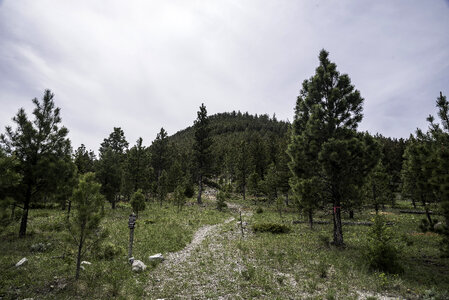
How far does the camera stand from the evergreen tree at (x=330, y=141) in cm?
1429

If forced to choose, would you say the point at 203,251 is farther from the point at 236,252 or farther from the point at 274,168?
the point at 274,168

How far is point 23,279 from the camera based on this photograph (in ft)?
28.4

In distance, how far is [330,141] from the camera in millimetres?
14094

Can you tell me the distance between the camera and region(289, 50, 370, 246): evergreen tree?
46.9 ft

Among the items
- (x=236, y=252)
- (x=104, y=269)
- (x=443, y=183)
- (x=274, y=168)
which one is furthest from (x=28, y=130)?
(x=274, y=168)

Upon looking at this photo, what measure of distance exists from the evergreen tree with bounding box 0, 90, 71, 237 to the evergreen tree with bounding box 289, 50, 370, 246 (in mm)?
18899

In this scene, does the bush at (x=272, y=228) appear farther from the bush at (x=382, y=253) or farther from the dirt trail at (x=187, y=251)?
the bush at (x=382, y=253)

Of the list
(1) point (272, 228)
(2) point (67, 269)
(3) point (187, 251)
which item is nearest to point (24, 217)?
(2) point (67, 269)

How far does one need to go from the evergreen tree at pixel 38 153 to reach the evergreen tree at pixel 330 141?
62.0ft

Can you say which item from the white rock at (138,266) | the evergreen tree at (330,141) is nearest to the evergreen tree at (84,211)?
the white rock at (138,266)

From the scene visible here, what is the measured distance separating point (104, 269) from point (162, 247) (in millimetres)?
4583

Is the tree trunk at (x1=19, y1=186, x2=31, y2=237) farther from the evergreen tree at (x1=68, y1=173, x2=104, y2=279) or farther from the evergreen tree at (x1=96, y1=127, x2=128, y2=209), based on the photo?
the evergreen tree at (x1=96, y1=127, x2=128, y2=209)

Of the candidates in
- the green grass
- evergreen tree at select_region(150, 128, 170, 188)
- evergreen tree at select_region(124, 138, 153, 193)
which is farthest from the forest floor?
evergreen tree at select_region(150, 128, 170, 188)

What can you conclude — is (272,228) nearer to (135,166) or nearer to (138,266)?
(138,266)
